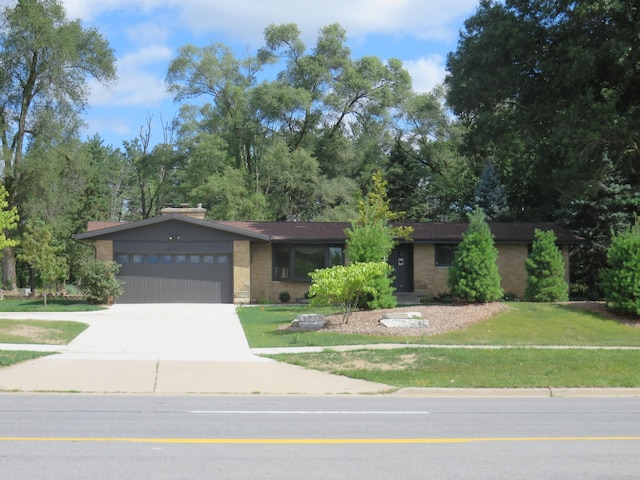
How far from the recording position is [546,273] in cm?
2506

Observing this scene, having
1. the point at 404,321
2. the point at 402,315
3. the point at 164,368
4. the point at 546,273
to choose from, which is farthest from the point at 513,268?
the point at 164,368

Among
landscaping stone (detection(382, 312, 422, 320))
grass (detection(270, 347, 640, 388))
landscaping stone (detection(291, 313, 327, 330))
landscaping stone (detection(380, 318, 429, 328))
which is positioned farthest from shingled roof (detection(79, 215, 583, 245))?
grass (detection(270, 347, 640, 388))

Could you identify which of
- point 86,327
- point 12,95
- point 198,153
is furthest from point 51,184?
point 86,327

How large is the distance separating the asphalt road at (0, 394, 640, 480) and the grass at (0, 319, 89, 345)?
257 inches

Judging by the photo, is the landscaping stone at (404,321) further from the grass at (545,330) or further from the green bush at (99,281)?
the green bush at (99,281)

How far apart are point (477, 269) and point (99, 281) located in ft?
50.2

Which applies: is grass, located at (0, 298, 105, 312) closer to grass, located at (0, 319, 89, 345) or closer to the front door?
grass, located at (0, 319, 89, 345)

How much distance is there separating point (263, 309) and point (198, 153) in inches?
994

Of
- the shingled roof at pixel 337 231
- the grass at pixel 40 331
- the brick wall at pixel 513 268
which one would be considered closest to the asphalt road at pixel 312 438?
the grass at pixel 40 331

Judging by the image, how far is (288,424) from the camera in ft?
31.7

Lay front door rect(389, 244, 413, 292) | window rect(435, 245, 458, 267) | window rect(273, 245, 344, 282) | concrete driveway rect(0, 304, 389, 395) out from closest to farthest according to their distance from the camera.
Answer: concrete driveway rect(0, 304, 389, 395)
window rect(273, 245, 344, 282)
window rect(435, 245, 458, 267)
front door rect(389, 244, 413, 292)

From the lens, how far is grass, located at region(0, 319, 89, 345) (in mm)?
18359

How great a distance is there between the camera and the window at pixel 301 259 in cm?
3272

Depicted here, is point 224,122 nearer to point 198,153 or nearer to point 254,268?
point 198,153
